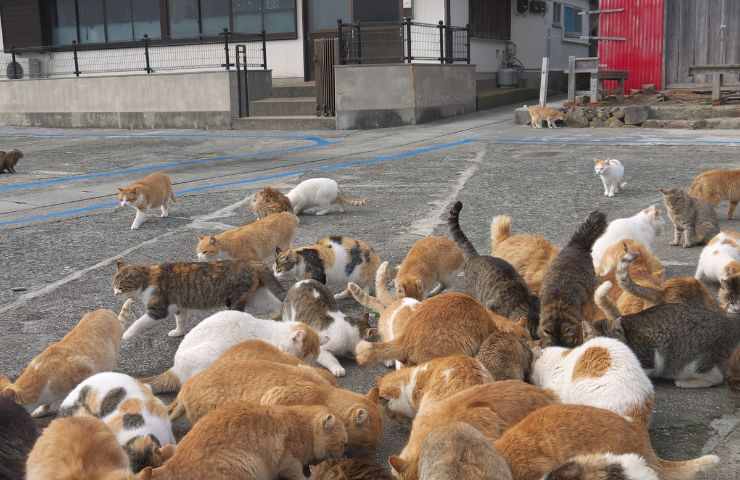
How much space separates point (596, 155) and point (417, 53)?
8.63 metres

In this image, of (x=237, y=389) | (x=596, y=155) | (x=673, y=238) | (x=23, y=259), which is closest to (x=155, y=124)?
(x=596, y=155)

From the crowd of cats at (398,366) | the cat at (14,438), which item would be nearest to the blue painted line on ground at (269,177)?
the crowd of cats at (398,366)

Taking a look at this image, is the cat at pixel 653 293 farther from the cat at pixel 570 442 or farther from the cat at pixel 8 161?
the cat at pixel 8 161

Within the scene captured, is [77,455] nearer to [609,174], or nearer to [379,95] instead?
[609,174]

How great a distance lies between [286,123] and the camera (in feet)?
57.9

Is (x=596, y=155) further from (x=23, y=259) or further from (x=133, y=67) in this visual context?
(x=133, y=67)

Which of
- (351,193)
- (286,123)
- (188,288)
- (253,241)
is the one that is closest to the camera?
(188,288)

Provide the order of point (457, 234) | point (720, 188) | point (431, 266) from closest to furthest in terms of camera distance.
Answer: point (431, 266) < point (457, 234) < point (720, 188)

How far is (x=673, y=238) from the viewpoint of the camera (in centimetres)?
664

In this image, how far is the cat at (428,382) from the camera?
3160mm

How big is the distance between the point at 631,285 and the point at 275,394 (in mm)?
2203

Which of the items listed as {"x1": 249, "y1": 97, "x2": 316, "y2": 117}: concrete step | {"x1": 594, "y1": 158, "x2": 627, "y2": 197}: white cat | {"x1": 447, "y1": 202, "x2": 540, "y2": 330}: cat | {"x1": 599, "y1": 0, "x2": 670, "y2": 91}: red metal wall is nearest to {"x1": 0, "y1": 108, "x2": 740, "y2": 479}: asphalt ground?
{"x1": 594, "y1": 158, "x2": 627, "y2": 197}: white cat

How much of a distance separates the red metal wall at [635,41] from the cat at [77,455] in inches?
671

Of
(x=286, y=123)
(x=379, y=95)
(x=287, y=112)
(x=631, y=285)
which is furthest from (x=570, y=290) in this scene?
(x=287, y=112)
